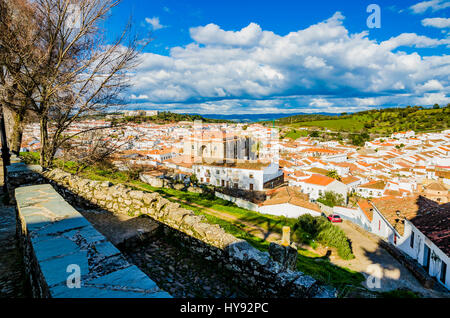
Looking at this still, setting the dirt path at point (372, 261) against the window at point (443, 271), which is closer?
the window at point (443, 271)

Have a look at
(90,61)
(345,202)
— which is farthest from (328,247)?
(345,202)

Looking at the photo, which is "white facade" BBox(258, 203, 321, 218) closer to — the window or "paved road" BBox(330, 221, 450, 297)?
"paved road" BBox(330, 221, 450, 297)

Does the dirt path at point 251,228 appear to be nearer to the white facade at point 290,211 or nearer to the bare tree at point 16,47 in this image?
the white facade at point 290,211

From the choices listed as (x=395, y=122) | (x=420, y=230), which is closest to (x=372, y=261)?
(x=420, y=230)

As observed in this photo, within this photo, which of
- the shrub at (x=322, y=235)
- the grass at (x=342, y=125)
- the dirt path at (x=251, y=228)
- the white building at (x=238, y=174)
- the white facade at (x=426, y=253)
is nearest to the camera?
the white facade at (x=426, y=253)

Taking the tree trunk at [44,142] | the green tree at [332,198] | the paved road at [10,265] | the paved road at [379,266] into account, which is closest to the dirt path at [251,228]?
the paved road at [379,266]

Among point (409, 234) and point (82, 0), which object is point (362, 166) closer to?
point (409, 234)

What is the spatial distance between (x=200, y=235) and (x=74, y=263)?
2.58 metres

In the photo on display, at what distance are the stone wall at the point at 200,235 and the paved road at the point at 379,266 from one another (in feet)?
33.9

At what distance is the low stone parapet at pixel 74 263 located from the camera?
1896 mm

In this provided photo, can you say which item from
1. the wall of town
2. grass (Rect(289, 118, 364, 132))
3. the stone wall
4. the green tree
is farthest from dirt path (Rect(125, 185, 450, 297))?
grass (Rect(289, 118, 364, 132))

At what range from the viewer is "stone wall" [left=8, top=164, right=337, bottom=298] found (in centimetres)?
350

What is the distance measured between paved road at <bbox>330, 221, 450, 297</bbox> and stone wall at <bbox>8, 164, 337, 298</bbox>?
10321 mm

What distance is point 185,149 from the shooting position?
48219 mm
